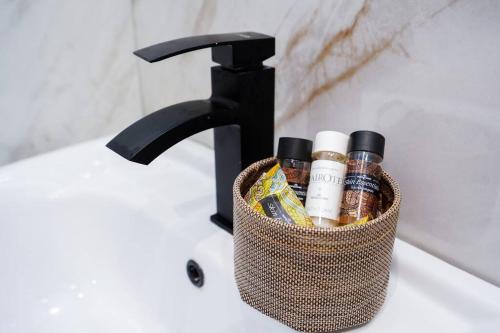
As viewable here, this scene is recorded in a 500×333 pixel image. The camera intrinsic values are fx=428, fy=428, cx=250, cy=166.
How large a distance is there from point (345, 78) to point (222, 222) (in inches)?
8.0

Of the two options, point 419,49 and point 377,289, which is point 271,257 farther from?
point 419,49

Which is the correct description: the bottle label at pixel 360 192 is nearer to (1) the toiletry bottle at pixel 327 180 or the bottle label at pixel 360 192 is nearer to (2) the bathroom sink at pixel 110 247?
(1) the toiletry bottle at pixel 327 180

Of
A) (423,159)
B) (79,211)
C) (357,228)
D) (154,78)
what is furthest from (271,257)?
(154,78)

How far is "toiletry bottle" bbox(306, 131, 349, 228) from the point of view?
332mm

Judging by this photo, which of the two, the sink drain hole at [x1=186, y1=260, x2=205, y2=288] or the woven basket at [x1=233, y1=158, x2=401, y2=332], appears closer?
the woven basket at [x1=233, y1=158, x2=401, y2=332]

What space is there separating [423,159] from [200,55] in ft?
1.07

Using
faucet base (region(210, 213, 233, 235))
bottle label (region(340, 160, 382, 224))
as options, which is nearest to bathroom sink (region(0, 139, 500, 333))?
faucet base (region(210, 213, 233, 235))

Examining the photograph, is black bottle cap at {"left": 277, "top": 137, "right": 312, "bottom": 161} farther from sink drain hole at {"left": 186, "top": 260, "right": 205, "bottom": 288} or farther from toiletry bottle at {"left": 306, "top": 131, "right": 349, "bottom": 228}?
sink drain hole at {"left": 186, "top": 260, "right": 205, "bottom": 288}

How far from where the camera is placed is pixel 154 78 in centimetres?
67

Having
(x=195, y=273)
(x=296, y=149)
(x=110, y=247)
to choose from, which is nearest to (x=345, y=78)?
(x=296, y=149)

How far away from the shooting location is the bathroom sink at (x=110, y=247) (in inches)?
18.2

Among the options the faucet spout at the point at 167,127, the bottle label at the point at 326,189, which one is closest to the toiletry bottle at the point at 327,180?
the bottle label at the point at 326,189

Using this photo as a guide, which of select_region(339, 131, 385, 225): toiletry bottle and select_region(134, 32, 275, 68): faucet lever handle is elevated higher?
select_region(134, 32, 275, 68): faucet lever handle

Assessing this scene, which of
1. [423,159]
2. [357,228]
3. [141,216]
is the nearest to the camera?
[357,228]
